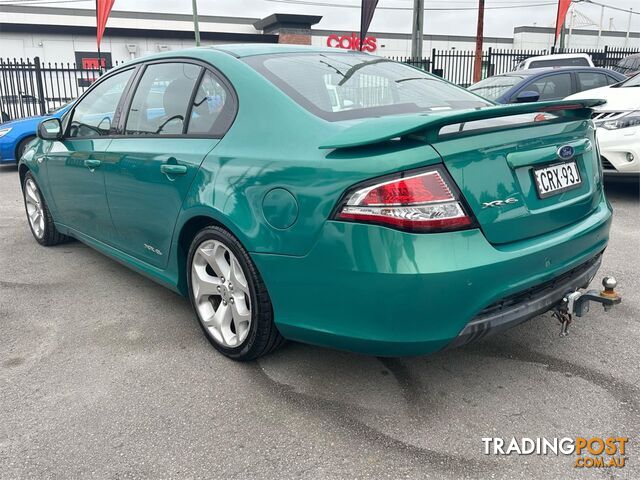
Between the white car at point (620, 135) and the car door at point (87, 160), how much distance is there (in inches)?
171

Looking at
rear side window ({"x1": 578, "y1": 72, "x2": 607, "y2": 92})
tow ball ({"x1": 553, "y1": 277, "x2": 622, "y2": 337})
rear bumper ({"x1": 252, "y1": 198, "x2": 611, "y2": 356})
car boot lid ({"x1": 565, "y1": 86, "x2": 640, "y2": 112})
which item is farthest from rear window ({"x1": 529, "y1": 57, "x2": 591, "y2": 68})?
rear bumper ({"x1": 252, "y1": 198, "x2": 611, "y2": 356})

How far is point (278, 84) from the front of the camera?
8.45 ft

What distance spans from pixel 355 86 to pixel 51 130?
8.25 feet

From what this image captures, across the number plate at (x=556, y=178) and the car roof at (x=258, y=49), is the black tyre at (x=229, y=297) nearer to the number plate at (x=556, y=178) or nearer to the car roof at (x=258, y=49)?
the car roof at (x=258, y=49)

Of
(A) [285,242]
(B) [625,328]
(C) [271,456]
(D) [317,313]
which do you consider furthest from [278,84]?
(B) [625,328]

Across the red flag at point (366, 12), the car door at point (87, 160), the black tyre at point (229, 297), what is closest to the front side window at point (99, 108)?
the car door at point (87, 160)

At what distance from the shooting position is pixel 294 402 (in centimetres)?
245

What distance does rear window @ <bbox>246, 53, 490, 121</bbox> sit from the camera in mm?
2514

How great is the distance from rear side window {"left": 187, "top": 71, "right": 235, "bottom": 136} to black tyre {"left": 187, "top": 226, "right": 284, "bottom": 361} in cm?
50

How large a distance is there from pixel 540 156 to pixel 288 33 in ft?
113

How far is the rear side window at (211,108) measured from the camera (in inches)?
106

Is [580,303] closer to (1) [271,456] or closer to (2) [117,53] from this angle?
(1) [271,456]

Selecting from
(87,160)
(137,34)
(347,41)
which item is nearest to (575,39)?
(347,41)

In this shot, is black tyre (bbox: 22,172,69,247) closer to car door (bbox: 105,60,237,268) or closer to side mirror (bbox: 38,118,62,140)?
side mirror (bbox: 38,118,62,140)
